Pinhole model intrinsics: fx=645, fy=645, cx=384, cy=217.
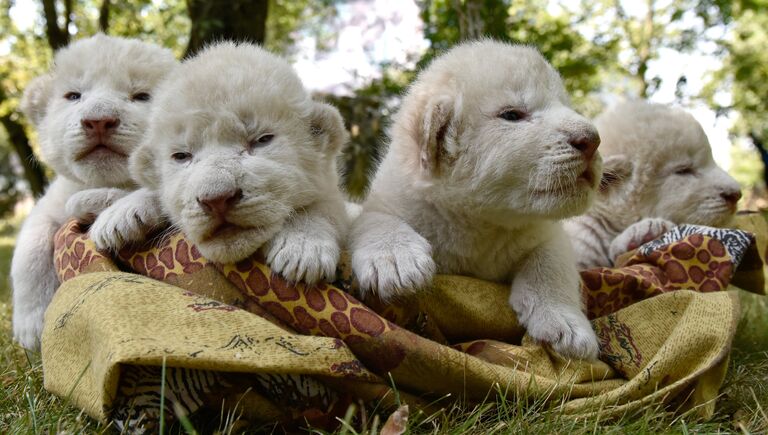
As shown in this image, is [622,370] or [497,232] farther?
[497,232]

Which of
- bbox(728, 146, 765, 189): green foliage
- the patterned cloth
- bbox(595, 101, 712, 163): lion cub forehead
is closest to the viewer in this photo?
the patterned cloth

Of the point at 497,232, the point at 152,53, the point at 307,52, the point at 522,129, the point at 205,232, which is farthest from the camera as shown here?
the point at 307,52

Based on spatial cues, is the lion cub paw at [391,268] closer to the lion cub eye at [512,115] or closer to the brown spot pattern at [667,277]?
the lion cub eye at [512,115]

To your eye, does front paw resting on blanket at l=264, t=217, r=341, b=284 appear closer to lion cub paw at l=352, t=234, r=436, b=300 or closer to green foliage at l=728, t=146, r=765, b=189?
lion cub paw at l=352, t=234, r=436, b=300

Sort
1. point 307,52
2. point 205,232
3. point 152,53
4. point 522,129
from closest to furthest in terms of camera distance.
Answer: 1. point 205,232
2. point 522,129
3. point 152,53
4. point 307,52

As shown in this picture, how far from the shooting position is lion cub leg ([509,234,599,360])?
263 cm

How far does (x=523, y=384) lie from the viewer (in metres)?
2.37

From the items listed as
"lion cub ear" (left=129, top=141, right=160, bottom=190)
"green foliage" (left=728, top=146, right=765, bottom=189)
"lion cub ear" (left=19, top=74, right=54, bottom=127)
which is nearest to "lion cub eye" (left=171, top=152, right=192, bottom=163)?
"lion cub ear" (left=129, top=141, right=160, bottom=190)

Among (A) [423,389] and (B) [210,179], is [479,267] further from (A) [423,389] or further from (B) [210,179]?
(B) [210,179]

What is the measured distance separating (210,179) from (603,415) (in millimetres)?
1644

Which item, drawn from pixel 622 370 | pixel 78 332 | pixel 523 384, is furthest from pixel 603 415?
pixel 78 332

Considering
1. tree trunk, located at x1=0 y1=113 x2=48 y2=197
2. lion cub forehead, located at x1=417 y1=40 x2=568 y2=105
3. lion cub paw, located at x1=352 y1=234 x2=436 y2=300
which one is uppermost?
lion cub forehead, located at x1=417 y1=40 x2=568 y2=105

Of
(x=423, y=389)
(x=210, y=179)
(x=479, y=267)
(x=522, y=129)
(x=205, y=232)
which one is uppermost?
(x=522, y=129)

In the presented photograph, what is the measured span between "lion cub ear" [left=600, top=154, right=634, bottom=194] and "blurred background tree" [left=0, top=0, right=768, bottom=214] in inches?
18.6
